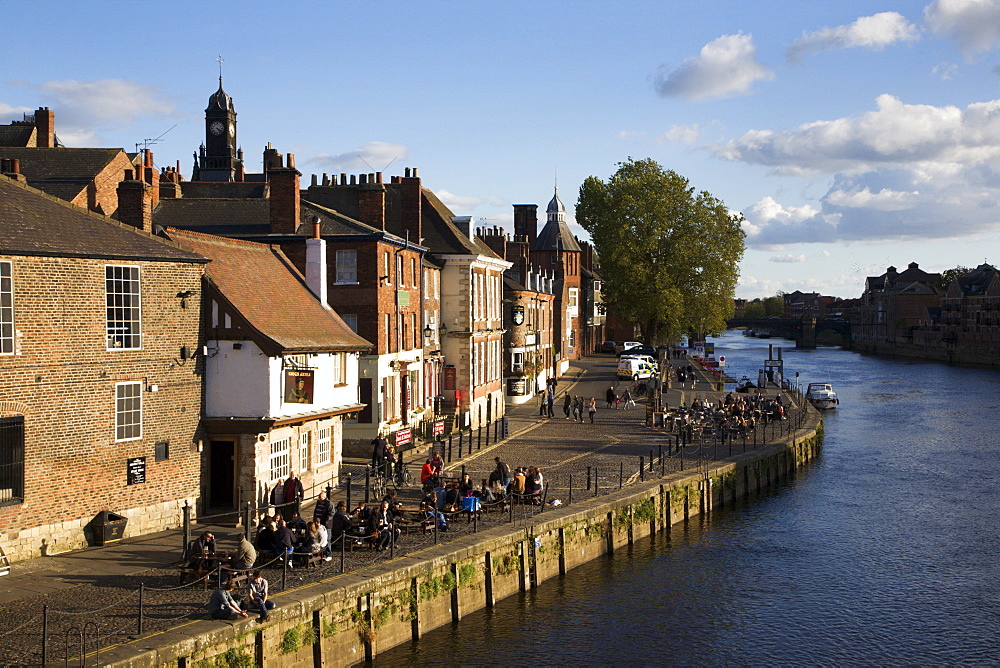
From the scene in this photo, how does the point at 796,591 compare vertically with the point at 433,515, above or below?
below

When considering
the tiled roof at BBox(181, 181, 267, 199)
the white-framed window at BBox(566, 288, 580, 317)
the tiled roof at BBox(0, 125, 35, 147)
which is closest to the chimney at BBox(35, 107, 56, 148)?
the tiled roof at BBox(0, 125, 35, 147)

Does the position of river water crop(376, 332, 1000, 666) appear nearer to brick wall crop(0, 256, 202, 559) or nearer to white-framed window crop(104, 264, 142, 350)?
brick wall crop(0, 256, 202, 559)

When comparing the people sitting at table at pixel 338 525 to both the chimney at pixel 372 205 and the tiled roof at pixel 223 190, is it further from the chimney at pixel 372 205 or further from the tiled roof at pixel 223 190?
the tiled roof at pixel 223 190

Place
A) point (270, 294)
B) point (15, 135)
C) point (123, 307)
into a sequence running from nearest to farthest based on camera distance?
point (123, 307), point (270, 294), point (15, 135)

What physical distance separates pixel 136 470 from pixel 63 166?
30199 millimetres

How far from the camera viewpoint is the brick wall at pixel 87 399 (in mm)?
22219

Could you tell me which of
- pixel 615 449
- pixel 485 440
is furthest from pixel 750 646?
pixel 485 440

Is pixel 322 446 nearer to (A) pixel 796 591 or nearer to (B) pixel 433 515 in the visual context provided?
(B) pixel 433 515

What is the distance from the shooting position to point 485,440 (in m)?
45.1

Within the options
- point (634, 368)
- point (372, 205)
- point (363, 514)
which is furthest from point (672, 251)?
point (363, 514)

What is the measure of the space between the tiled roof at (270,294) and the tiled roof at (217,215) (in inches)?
224

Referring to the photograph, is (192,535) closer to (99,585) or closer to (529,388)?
(99,585)

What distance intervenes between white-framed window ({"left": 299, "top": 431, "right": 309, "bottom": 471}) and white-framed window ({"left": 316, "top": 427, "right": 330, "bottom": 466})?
55 cm

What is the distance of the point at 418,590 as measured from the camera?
75.2 ft
